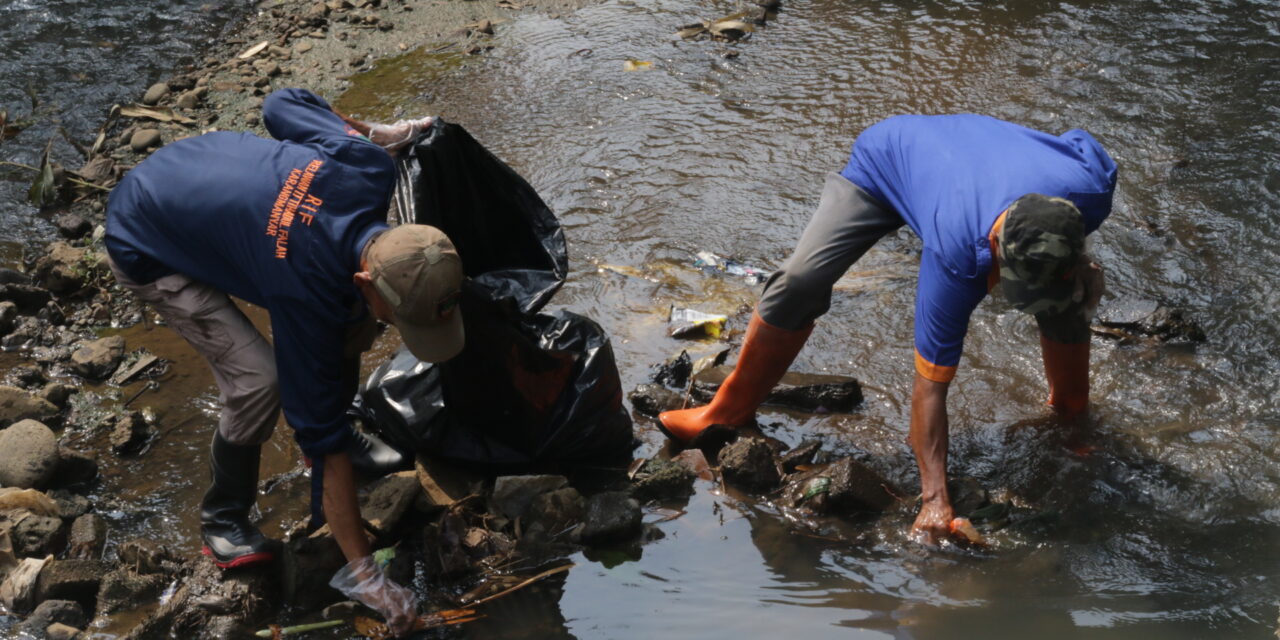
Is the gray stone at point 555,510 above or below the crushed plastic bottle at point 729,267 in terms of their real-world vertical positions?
below

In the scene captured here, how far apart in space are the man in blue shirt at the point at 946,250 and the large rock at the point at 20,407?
225 cm

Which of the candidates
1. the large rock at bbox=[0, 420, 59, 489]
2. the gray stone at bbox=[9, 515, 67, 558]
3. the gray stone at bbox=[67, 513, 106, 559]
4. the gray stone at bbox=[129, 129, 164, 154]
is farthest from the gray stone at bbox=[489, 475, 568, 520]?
the gray stone at bbox=[129, 129, 164, 154]

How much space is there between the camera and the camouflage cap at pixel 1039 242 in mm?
2586

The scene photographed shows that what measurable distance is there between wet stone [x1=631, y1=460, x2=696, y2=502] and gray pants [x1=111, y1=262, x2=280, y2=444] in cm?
116

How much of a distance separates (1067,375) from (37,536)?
130 inches

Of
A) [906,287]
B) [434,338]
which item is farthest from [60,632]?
[906,287]

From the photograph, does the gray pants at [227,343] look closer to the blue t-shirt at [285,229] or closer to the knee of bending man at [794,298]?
the blue t-shirt at [285,229]

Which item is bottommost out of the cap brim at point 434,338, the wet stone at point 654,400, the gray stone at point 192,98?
the wet stone at point 654,400

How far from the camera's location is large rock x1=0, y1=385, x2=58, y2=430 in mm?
3637

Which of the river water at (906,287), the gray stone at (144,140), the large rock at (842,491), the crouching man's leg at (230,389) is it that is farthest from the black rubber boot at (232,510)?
the gray stone at (144,140)

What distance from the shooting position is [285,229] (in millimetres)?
2529

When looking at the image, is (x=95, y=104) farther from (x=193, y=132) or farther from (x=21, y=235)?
(x=21, y=235)

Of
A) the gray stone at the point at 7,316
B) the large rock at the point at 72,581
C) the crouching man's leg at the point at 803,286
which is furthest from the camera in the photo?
the gray stone at the point at 7,316

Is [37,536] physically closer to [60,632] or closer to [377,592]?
[60,632]
